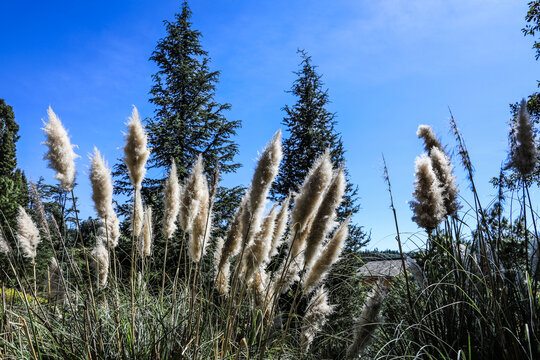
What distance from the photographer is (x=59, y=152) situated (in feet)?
8.00

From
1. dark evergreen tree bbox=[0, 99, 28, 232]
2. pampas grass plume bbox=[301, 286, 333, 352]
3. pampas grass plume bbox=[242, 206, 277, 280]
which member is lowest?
pampas grass plume bbox=[301, 286, 333, 352]

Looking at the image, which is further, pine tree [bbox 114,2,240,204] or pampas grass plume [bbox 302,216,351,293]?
pine tree [bbox 114,2,240,204]

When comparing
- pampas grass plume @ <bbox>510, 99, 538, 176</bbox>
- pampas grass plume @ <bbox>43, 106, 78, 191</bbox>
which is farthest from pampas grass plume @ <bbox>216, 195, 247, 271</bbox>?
pampas grass plume @ <bbox>510, 99, 538, 176</bbox>

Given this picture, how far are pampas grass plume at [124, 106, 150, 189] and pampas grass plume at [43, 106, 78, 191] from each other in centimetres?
37

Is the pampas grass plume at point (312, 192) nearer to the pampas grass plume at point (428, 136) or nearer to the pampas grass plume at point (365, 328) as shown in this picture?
the pampas grass plume at point (365, 328)

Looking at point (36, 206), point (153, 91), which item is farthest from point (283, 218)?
point (153, 91)

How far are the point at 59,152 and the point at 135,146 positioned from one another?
0.49 meters

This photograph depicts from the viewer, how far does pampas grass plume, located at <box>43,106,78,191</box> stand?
2.43m

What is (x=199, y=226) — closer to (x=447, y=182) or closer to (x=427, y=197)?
(x=427, y=197)

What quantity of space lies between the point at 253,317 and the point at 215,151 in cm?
1553

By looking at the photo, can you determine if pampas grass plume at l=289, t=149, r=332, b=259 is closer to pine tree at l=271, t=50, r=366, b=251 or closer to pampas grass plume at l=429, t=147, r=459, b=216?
pampas grass plume at l=429, t=147, r=459, b=216

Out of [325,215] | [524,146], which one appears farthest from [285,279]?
[524,146]

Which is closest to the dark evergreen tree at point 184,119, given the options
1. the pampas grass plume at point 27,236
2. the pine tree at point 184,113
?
the pine tree at point 184,113

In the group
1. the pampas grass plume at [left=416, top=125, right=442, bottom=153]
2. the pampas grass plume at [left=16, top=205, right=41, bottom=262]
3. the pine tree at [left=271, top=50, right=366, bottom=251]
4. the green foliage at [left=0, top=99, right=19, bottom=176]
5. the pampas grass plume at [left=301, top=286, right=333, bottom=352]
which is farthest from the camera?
the green foliage at [left=0, top=99, right=19, bottom=176]
